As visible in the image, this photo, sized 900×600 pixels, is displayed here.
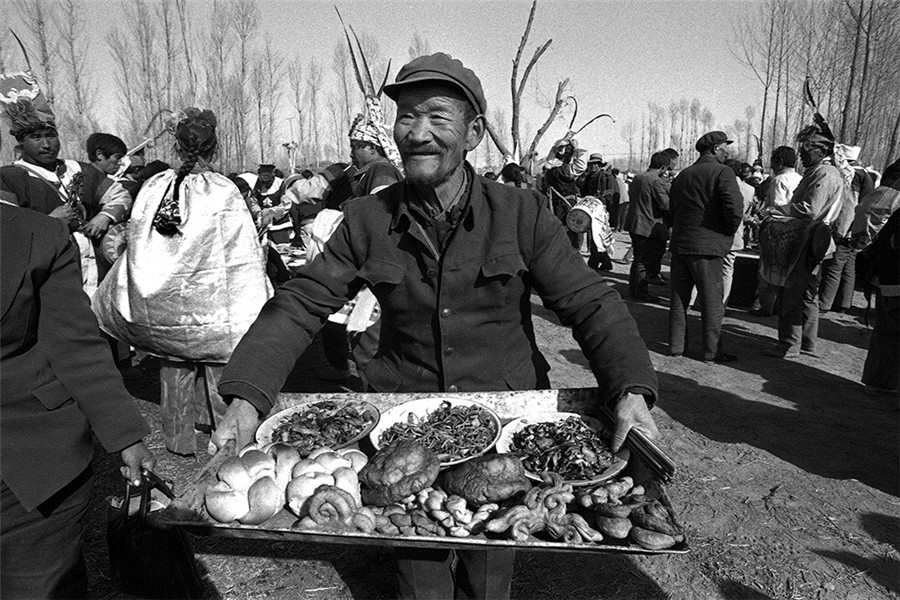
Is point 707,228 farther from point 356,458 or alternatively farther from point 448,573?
point 356,458

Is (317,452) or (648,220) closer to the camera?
(317,452)

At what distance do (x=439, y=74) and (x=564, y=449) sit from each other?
57.7 inches

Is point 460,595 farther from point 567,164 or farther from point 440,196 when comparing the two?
point 567,164

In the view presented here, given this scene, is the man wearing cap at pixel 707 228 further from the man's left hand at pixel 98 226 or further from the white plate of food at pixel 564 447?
the man's left hand at pixel 98 226

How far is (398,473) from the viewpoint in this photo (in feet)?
5.94

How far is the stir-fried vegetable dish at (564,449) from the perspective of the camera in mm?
1880

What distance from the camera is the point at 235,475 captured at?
170 cm

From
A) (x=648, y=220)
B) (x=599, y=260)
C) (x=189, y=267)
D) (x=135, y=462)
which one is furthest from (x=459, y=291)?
(x=599, y=260)

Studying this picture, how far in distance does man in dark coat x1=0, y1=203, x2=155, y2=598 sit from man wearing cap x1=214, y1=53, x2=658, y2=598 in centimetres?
51

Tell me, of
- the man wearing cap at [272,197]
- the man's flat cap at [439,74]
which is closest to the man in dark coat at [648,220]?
the man wearing cap at [272,197]

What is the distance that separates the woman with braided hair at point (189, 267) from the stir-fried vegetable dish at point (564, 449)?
2.52 meters

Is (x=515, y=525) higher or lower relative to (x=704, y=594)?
higher

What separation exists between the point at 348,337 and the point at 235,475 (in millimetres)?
4056

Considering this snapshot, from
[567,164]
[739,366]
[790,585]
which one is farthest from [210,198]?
[567,164]
